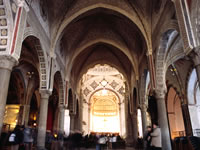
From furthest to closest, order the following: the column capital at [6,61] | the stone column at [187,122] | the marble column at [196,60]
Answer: the stone column at [187,122] < the column capital at [6,61] < the marble column at [196,60]

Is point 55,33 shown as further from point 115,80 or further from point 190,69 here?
point 115,80

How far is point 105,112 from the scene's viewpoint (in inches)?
1407

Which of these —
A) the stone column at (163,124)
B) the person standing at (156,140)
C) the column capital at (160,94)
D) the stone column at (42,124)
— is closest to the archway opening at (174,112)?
the column capital at (160,94)

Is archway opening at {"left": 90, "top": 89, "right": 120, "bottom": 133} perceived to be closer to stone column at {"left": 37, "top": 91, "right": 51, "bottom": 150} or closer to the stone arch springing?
the stone arch springing

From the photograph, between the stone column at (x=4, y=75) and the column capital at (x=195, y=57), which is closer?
the column capital at (x=195, y=57)

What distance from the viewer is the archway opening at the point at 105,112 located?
34062 mm

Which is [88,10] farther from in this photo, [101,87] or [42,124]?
[101,87]

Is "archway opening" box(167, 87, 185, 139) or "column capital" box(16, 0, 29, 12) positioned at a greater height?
"column capital" box(16, 0, 29, 12)

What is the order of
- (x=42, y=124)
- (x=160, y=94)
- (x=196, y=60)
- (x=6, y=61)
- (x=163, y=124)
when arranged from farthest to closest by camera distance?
(x=42, y=124) → (x=160, y=94) → (x=163, y=124) → (x=6, y=61) → (x=196, y=60)

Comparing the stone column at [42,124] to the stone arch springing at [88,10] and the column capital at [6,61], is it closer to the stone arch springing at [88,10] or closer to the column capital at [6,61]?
the stone arch springing at [88,10]

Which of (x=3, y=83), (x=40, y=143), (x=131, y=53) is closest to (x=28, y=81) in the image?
(x=40, y=143)

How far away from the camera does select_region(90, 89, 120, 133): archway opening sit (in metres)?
34.1

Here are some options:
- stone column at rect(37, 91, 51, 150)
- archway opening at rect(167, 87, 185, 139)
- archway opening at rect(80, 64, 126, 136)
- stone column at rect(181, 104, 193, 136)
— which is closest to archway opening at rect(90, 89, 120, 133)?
archway opening at rect(80, 64, 126, 136)

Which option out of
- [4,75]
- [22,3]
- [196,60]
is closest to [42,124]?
[4,75]
